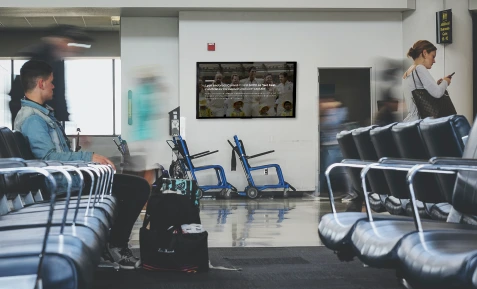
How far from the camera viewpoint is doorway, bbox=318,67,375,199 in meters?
12.3

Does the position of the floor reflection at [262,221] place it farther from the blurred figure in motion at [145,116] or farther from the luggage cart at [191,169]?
the blurred figure in motion at [145,116]

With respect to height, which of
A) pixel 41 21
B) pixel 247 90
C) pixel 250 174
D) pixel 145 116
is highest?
pixel 41 21

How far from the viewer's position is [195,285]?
385 cm

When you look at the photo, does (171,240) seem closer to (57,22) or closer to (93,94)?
(57,22)

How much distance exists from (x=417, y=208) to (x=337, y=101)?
9.58m

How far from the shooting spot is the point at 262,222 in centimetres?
757

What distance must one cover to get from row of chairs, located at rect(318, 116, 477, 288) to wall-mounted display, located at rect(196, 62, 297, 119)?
7.39m

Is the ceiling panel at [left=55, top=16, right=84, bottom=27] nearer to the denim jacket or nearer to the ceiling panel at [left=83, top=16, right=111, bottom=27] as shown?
the ceiling panel at [left=83, top=16, right=111, bottom=27]

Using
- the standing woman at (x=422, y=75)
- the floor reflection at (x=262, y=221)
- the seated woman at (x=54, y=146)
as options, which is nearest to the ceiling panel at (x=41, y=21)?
the floor reflection at (x=262, y=221)

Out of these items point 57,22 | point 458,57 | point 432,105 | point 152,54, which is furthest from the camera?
point 57,22

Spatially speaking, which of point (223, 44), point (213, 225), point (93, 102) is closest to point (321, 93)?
point (223, 44)

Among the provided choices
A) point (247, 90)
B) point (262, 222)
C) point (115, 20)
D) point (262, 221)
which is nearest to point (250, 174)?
point (247, 90)

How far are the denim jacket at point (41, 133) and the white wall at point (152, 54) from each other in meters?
7.86

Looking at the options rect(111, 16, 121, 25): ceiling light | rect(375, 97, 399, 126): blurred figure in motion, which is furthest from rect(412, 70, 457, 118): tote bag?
rect(111, 16, 121, 25): ceiling light
